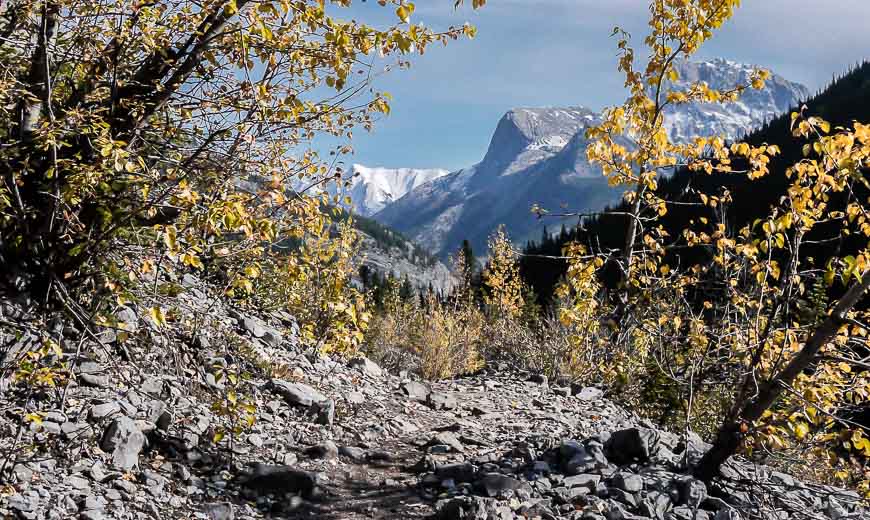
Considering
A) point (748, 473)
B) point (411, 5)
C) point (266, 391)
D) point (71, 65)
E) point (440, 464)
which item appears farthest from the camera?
point (266, 391)

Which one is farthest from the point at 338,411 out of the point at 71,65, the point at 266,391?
the point at 71,65

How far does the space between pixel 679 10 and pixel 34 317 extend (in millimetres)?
7055

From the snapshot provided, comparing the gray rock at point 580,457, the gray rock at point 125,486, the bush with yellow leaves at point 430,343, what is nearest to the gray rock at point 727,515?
the gray rock at point 580,457

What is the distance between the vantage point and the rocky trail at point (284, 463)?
4578mm

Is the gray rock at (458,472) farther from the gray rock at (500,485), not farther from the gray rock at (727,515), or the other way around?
the gray rock at (727,515)

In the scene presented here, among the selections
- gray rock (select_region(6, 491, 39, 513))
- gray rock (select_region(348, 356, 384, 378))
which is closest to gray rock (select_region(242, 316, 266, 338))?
gray rock (select_region(348, 356, 384, 378))

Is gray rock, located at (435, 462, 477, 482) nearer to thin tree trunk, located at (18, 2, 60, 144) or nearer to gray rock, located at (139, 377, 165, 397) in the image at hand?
gray rock, located at (139, 377, 165, 397)

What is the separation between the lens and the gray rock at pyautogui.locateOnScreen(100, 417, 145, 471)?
4.88 meters

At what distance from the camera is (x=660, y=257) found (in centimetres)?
707

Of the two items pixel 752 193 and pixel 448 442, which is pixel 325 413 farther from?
pixel 752 193

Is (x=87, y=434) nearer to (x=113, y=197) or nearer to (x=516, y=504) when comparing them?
(x=113, y=197)

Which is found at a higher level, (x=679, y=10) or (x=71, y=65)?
(x=679, y=10)

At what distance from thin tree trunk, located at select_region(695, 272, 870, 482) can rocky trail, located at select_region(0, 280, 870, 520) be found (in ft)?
0.80

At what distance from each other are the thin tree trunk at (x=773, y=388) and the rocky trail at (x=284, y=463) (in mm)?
243
